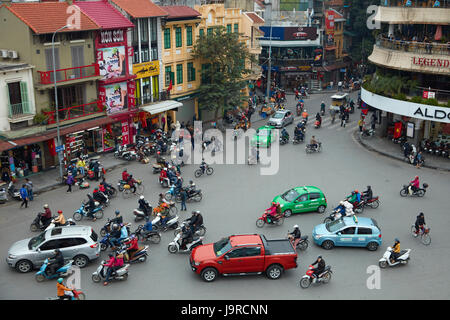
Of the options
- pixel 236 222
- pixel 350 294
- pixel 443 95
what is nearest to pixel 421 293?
pixel 350 294

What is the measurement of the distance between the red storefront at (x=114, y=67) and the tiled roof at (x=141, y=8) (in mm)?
726

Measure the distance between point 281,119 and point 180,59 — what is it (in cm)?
1036

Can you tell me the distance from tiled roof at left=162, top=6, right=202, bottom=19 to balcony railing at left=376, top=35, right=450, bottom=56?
15812mm

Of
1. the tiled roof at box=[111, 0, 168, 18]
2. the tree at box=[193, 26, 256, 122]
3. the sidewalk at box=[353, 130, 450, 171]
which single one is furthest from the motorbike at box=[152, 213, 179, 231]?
the tree at box=[193, 26, 256, 122]

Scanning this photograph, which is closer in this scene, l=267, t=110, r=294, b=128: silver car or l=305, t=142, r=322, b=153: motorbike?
l=305, t=142, r=322, b=153: motorbike

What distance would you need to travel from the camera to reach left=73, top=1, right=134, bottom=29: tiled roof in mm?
34250

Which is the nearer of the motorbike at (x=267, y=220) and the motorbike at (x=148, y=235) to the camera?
the motorbike at (x=148, y=235)

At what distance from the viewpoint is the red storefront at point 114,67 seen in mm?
34625

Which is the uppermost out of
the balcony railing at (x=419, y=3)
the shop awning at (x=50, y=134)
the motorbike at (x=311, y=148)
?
the balcony railing at (x=419, y=3)

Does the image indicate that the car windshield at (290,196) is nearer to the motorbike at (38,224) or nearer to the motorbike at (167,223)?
the motorbike at (167,223)

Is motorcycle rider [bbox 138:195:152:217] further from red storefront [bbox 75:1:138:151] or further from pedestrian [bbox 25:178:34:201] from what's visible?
red storefront [bbox 75:1:138:151]

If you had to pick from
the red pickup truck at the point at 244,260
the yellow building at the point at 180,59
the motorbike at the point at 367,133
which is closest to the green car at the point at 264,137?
the yellow building at the point at 180,59

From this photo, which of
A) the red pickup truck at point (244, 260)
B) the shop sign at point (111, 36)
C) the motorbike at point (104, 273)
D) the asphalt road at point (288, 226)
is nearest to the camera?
the asphalt road at point (288, 226)

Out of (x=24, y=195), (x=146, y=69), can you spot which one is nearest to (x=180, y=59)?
(x=146, y=69)
